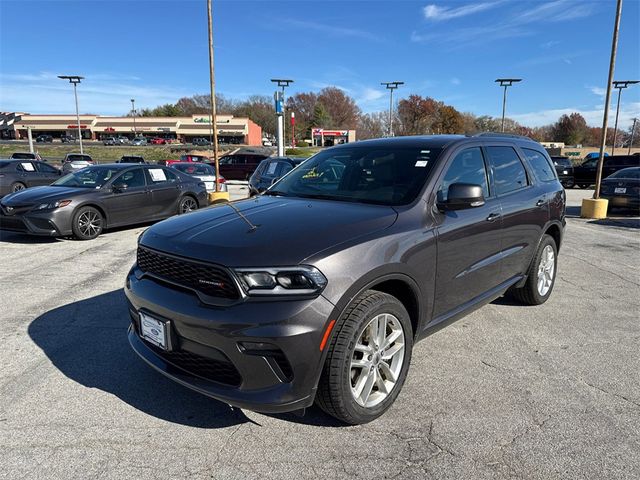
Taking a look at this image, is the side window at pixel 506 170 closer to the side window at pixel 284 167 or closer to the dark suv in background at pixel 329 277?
the dark suv in background at pixel 329 277

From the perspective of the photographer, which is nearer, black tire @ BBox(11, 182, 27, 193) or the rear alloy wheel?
the rear alloy wheel

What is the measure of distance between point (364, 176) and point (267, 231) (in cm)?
131

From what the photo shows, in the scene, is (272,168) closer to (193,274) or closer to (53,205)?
(53,205)

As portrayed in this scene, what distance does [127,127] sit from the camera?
9638 cm

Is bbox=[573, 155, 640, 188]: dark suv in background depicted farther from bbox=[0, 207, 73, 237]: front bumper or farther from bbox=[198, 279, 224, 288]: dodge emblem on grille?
bbox=[198, 279, 224, 288]: dodge emblem on grille

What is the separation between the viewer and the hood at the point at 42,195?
7.89m

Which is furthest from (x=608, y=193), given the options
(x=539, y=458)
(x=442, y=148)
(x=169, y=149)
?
(x=169, y=149)

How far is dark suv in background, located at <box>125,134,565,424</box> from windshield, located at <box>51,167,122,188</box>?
6.41 metres

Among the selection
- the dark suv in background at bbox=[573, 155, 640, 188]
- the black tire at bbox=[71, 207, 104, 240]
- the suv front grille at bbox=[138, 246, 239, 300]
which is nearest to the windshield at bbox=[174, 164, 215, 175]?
the black tire at bbox=[71, 207, 104, 240]

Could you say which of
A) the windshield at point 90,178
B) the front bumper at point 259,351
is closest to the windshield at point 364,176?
the front bumper at point 259,351

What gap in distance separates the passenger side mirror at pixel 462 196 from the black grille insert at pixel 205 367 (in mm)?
1894

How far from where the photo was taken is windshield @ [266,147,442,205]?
3357 mm

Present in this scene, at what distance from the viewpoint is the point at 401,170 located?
351 cm

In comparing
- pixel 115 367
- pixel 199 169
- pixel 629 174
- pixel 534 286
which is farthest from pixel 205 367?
pixel 199 169
